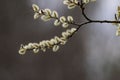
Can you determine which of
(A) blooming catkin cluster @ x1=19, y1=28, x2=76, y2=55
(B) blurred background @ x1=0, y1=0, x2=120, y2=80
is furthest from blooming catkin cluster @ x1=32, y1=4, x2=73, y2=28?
(B) blurred background @ x1=0, y1=0, x2=120, y2=80

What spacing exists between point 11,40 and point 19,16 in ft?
0.90

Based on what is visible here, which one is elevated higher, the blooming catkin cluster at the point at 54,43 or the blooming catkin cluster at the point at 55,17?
the blooming catkin cluster at the point at 55,17

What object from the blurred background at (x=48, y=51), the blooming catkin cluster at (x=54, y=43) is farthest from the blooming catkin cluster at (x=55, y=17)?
the blurred background at (x=48, y=51)

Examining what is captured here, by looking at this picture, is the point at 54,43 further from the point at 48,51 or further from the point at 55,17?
the point at 48,51

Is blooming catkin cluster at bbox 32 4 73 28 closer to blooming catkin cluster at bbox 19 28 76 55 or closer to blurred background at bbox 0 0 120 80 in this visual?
blooming catkin cluster at bbox 19 28 76 55

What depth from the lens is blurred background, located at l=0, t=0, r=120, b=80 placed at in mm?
4891

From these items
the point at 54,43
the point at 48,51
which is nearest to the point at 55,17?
the point at 54,43

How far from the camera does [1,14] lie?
5.08 metres

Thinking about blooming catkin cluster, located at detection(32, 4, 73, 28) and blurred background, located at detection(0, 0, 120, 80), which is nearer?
blooming catkin cluster, located at detection(32, 4, 73, 28)

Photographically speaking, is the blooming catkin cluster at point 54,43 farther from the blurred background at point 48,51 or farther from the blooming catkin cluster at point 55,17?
the blurred background at point 48,51

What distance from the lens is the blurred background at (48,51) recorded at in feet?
16.0

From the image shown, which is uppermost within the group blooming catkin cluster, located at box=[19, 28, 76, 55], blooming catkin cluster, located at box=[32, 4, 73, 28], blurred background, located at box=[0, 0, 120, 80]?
blooming catkin cluster, located at box=[32, 4, 73, 28]

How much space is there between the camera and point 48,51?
4953 mm

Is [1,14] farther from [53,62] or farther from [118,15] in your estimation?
[118,15]
